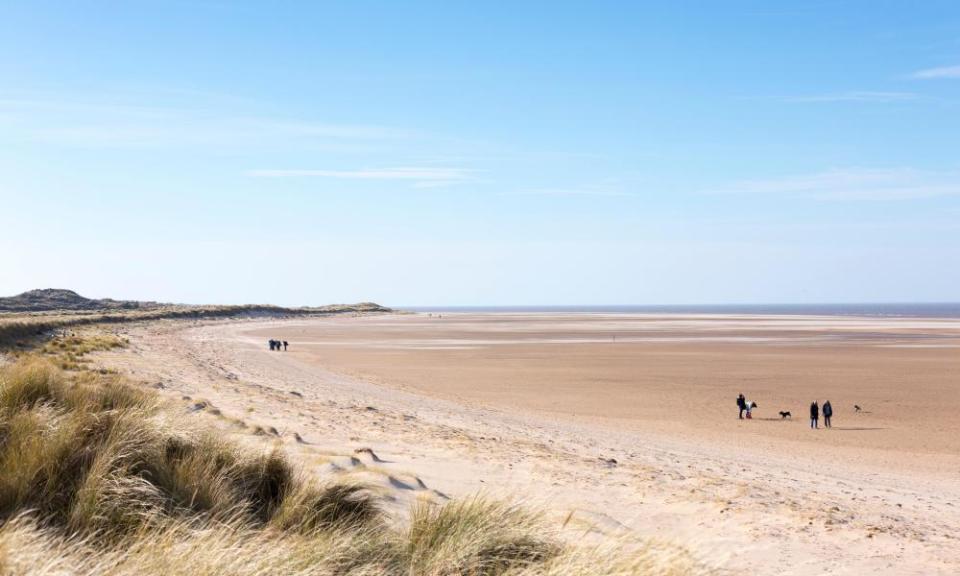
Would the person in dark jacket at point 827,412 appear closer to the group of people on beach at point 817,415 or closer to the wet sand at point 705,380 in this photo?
the group of people on beach at point 817,415

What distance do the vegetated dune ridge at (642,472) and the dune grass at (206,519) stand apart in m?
0.94

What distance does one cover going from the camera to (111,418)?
7.21m

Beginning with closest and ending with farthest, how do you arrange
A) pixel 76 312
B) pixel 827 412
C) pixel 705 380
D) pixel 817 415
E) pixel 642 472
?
pixel 642 472 < pixel 817 415 < pixel 827 412 < pixel 705 380 < pixel 76 312

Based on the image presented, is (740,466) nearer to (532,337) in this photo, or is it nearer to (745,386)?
(745,386)

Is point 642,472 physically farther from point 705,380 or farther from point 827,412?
point 705,380

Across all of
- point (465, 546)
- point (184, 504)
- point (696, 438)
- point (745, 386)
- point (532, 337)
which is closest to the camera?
point (465, 546)

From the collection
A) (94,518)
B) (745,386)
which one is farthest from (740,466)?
(745,386)

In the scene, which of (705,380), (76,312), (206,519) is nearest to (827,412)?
(705,380)

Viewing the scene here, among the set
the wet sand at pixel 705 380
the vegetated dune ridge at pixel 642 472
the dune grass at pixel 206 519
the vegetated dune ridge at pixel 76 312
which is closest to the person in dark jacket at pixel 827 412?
the wet sand at pixel 705 380

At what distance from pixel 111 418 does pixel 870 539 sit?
26.8 ft

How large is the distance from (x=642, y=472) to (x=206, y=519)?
784cm

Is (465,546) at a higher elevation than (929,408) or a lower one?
higher

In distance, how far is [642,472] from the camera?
11836mm

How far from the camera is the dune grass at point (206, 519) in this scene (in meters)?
4.32
